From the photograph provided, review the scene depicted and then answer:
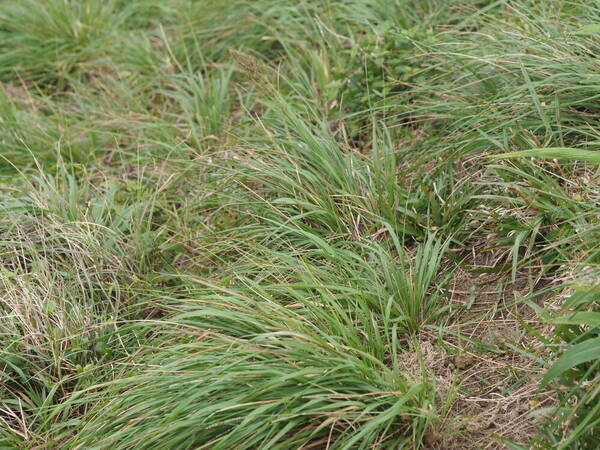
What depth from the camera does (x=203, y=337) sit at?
2.84 m

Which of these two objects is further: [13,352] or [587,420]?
[13,352]

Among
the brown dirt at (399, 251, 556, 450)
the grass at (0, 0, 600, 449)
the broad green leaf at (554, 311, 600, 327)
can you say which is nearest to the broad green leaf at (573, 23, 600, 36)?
the grass at (0, 0, 600, 449)

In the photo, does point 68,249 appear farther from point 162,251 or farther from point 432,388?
point 432,388

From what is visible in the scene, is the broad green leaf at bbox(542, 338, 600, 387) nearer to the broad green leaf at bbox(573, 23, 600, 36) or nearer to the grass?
the grass

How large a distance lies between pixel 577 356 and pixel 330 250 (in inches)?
41.8

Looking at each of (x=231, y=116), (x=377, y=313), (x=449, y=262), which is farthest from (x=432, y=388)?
(x=231, y=116)

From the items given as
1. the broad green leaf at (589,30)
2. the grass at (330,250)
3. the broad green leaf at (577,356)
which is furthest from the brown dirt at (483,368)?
the broad green leaf at (589,30)

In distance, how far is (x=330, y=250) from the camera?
3100 millimetres

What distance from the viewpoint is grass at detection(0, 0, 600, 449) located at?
2.55 m

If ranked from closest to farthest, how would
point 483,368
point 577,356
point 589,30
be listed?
point 577,356 → point 483,368 → point 589,30

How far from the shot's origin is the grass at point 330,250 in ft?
8.38

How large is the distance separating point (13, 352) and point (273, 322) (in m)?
1.08

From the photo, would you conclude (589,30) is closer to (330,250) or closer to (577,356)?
(330,250)

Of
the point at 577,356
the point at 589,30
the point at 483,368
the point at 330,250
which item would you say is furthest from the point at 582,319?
the point at 589,30
